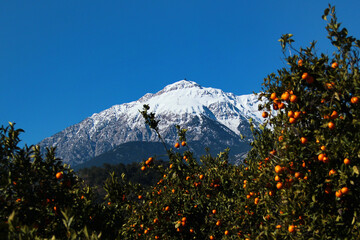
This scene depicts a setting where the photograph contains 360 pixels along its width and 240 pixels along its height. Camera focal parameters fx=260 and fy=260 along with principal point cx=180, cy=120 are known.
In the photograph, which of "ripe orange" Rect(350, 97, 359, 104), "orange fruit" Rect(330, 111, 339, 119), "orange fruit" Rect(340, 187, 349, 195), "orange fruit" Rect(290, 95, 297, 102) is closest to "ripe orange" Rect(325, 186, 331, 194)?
"orange fruit" Rect(340, 187, 349, 195)

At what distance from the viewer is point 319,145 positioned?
402 centimetres

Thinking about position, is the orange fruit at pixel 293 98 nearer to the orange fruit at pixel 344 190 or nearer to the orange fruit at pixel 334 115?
the orange fruit at pixel 334 115

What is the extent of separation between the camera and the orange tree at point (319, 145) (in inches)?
154

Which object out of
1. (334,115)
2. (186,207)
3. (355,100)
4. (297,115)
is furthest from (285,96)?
(186,207)

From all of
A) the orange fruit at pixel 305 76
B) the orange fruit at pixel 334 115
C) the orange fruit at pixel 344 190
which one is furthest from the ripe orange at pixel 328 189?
the orange fruit at pixel 305 76

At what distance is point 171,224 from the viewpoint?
655 cm

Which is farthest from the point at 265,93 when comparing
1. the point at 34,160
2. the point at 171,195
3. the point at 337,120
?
the point at 34,160

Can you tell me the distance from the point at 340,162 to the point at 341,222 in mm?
903

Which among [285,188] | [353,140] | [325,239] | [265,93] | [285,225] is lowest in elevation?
[325,239]

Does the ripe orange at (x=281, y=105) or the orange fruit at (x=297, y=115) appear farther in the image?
the ripe orange at (x=281, y=105)

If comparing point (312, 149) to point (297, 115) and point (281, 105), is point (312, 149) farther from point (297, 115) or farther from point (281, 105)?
point (281, 105)

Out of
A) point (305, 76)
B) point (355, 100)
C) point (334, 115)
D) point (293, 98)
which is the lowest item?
point (334, 115)

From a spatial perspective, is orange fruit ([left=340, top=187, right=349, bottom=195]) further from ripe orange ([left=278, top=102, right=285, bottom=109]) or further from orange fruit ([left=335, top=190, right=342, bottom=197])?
ripe orange ([left=278, top=102, right=285, bottom=109])

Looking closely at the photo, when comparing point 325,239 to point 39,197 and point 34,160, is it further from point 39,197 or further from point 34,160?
point 34,160
